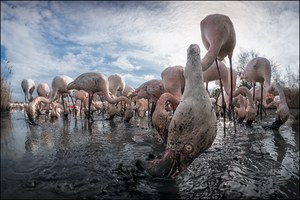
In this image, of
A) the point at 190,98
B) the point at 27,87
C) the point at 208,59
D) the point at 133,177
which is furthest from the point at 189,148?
the point at 27,87

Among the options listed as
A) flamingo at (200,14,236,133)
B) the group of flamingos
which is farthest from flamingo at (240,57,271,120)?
flamingo at (200,14,236,133)

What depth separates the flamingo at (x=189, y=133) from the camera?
1.95 m

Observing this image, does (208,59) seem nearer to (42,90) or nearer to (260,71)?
(260,71)

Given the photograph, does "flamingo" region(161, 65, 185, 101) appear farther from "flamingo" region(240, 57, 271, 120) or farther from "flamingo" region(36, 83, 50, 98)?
"flamingo" region(36, 83, 50, 98)

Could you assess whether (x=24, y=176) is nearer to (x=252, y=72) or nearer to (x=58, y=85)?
(x=252, y=72)

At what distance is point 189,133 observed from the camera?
1.96 m

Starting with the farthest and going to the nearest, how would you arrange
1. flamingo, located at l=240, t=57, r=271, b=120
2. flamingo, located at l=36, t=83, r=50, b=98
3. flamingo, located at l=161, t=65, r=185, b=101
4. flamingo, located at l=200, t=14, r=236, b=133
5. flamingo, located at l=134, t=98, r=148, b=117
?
flamingo, located at l=36, t=83, r=50, b=98, flamingo, located at l=134, t=98, r=148, b=117, flamingo, located at l=240, t=57, r=271, b=120, flamingo, located at l=161, t=65, r=185, b=101, flamingo, located at l=200, t=14, r=236, b=133

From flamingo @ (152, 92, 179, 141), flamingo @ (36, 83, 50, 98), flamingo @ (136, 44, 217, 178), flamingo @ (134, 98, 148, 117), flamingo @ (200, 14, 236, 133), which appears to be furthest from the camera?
flamingo @ (36, 83, 50, 98)

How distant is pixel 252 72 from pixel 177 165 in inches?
266

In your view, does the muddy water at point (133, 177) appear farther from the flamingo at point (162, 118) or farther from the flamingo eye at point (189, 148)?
the flamingo at point (162, 118)

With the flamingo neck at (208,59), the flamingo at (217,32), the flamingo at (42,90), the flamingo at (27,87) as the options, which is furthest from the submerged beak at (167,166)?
the flamingo at (27,87)

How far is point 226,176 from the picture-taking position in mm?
A: 2268

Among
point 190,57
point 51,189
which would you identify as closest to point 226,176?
point 190,57

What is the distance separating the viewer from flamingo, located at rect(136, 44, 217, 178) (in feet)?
6.40
